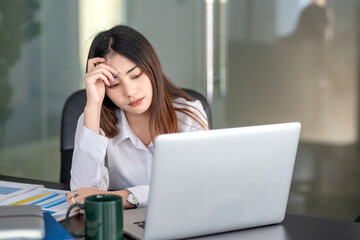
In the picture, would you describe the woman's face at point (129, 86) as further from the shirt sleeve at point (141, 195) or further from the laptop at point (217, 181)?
the laptop at point (217, 181)

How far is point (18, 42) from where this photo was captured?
355 centimetres

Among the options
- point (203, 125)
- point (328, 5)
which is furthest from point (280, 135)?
point (328, 5)

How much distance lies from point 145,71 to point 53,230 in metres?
0.76

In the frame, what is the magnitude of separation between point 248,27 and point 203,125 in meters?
1.63

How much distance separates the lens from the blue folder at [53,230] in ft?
3.86

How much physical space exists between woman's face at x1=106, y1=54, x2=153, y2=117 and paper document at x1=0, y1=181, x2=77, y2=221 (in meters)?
0.38

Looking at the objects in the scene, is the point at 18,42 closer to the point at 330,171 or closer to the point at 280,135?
the point at 330,171

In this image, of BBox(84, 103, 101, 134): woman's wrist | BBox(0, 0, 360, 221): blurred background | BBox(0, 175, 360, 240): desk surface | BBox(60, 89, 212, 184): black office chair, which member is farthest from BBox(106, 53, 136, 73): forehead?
BBox(0, 0, 360, 221): blurred background

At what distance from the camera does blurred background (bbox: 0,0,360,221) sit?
3.32 metres

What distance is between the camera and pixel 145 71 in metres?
1.83

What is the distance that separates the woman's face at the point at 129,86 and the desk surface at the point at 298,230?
52cm

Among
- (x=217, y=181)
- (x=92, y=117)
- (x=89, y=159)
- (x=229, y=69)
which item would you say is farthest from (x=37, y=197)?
(x=229, y=69)

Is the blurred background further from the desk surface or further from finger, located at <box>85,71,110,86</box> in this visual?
the desk surface

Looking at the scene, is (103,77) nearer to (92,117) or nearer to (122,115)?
(92,117)
